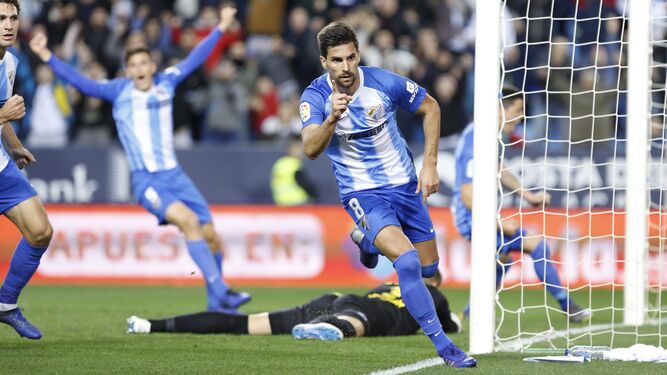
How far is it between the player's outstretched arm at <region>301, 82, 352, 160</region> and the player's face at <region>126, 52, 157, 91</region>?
4.34 m

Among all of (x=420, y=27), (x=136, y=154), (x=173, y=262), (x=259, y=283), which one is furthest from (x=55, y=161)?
(x=420, y=27)

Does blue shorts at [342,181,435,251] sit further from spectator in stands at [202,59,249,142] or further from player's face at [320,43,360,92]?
spectator in stands at [202,59,249,142]

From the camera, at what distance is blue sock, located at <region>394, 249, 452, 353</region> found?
6.98 meters

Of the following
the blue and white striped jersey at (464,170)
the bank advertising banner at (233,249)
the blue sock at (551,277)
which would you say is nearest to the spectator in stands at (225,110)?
the bank advertising banner at (233,249)

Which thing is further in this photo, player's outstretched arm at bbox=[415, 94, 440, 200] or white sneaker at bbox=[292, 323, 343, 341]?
white sneaker at bbox=[292, 323, 343, 341]

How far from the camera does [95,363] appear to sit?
718 centimetres

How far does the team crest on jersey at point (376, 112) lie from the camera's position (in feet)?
24.4

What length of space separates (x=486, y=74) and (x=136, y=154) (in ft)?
14.2

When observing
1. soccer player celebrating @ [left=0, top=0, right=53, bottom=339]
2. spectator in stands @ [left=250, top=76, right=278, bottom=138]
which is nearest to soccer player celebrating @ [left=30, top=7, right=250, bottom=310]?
soccer player celebrating @ [left=0, top=0, right=53, bottom=339]

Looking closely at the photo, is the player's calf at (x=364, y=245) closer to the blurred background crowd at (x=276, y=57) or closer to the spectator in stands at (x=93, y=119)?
the blurred background crowd at (x=276, y=57)

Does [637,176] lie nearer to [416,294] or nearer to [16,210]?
[416,294]

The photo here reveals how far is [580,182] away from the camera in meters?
15.6

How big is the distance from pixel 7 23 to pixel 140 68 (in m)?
3.04

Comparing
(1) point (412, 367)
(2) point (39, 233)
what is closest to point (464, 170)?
(1) point (412, 367)
